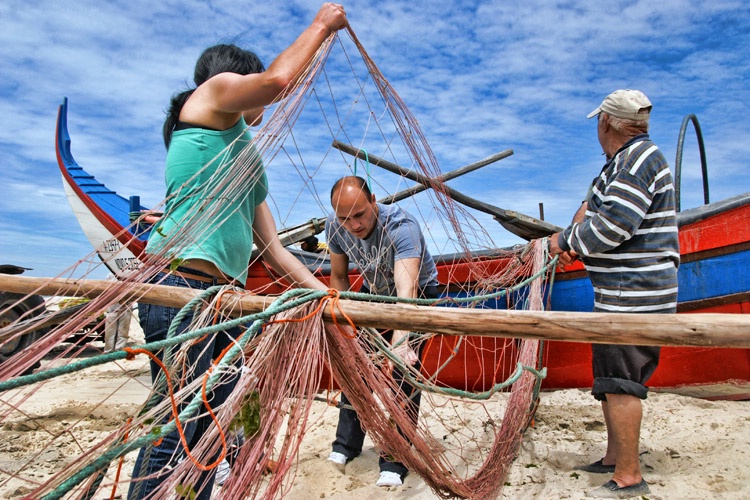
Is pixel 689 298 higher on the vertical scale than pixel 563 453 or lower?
higher

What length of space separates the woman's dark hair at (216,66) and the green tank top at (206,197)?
17cm

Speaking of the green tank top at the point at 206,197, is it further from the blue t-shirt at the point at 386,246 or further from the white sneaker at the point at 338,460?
the white sneaker at the point at 338,460

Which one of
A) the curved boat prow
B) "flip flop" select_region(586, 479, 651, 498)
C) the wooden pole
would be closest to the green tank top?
the wooden pole

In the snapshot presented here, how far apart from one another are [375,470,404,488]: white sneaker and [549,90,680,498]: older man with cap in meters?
0.91

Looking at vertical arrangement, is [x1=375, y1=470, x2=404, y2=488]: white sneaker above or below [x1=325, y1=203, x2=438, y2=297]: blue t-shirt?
below

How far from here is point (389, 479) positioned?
2.54 meters

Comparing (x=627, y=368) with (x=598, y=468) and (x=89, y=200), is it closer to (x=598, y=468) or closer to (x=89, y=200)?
(x=598, y=468)

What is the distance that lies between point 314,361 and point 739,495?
2.06 meters

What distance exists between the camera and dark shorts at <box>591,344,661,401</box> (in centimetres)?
212

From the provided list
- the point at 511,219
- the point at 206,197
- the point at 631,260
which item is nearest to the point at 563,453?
the point at 631,260

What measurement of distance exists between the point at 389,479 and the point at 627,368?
1.27m

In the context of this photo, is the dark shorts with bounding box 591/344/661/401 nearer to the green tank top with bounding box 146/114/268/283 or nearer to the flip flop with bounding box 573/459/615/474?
the flip flop with bounding box 573/459/615/474

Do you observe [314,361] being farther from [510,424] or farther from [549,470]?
[549,470]

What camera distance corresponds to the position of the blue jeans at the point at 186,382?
1.53 m
